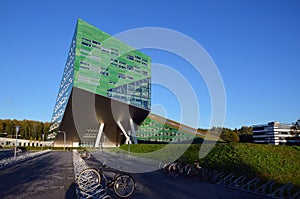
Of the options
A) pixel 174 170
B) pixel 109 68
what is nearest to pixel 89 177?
pixel 174 170

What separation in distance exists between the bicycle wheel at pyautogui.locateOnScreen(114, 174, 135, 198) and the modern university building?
100ft

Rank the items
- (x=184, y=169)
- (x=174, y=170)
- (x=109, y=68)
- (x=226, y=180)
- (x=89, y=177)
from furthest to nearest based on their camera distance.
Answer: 1. (x=109, y=68)
2. (x=174, y=170)
3. (x=184, y=169)
4. (x=226, y=180)
5. (x=89, y=177)

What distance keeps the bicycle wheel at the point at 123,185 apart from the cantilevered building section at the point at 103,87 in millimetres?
31860

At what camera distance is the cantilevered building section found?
44.1m

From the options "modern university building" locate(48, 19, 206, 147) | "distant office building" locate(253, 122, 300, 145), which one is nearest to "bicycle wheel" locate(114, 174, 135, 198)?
"modern university building" locate(48, 19, 206, 147)

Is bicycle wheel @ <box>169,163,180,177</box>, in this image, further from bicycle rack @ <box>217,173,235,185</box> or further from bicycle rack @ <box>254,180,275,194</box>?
bicycle rack @ <box>254,180,275,194</box>

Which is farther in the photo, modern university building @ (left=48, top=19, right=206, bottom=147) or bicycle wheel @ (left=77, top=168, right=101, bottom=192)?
modern university building @ (left=48, top=19, right=206, bottom=147)

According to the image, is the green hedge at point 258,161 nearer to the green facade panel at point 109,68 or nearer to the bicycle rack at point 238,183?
the bicycle rack at point 238,183

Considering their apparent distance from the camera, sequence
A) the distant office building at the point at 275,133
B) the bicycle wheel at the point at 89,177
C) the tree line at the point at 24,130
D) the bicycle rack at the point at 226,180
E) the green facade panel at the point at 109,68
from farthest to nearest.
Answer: the tree line at the point at 24,130 → the distant office building at the point at 275,133 → the green facade panel at the point at 109,68 → the bicycle rack at the point at 226,180 → the bicycle wheel at the point at 89,177

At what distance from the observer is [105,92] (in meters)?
47.8

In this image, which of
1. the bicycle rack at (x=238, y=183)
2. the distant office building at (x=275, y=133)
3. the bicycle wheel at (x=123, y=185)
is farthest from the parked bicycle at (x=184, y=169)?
the distant office building at (x=275, y=133)

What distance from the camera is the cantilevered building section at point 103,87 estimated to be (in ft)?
145

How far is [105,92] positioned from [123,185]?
1595 inches

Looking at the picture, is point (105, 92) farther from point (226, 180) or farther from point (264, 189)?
point (264, 189)
